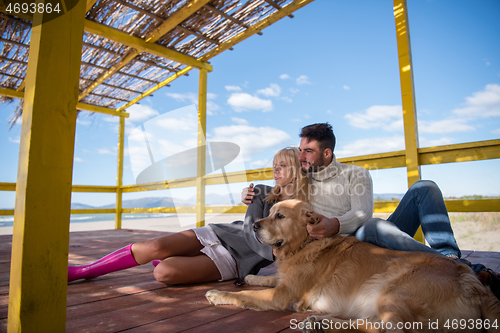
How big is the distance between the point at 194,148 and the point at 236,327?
4096mm

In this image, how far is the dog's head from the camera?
1738 mm

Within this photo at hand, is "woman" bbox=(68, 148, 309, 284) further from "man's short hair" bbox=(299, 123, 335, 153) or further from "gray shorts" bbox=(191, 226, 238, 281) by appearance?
"man's short hair" bbox=(299, 123, 335, 153)

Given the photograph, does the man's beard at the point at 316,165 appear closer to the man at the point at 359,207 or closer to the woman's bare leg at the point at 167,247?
the man at the point at 359,207

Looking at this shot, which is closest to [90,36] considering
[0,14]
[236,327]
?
[0,14]

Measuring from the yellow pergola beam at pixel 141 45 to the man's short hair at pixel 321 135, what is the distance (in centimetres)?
337

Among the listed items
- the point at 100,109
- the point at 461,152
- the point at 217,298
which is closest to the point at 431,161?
the point at 461,152

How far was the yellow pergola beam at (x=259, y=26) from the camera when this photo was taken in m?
3.54

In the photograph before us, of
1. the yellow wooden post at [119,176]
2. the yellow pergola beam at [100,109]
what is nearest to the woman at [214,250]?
the yellow wooden post at [119,176]

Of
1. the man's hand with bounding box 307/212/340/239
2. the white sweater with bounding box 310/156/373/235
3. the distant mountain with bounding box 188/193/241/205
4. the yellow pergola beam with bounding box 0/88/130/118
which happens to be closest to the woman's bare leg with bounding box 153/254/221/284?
the man's hand with bounding box 307/212/340/239

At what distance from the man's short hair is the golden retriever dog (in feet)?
1.83

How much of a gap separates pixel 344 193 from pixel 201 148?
3414 mm

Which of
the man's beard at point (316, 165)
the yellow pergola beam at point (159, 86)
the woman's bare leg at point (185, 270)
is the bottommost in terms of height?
the woman's bare leg at point (185, 270)

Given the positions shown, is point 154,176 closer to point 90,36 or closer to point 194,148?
point 194,148

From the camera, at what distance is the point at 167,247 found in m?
1.94
